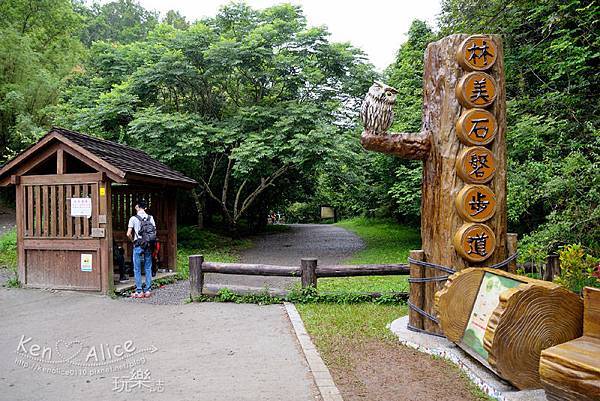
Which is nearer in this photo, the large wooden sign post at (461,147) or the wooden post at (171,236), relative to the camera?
the large wooden sign post at (461,147)

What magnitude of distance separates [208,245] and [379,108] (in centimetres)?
1324

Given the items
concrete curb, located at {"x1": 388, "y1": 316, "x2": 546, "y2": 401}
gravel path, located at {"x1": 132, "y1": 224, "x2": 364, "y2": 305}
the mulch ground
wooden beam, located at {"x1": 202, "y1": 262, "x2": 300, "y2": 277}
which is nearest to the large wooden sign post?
concrete curb, located at {"x1": 388, "y1": 316, "x2": 546, "y2": 401}

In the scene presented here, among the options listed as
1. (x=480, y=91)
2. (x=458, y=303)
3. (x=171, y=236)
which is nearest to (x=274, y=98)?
(x=171, y=236)

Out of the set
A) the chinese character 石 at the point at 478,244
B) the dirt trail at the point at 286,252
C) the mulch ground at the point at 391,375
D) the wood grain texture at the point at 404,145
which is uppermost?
the wood grain texture at the point at 404,145

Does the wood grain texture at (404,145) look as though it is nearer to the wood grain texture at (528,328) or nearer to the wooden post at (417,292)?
the wooden post at (417,292)

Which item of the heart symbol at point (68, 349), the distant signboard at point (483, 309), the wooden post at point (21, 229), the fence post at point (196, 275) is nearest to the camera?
the distant signboard at point (483, 309)

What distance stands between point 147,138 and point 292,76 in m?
5.31

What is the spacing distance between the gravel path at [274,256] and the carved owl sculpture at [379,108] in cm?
414

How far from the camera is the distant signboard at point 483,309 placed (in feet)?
15.3

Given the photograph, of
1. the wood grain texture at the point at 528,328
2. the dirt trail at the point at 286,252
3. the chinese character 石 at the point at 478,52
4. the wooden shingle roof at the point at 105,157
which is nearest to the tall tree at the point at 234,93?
the dirt trail at the point at 286,252

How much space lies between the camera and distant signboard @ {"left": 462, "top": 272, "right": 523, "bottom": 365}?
4.68m

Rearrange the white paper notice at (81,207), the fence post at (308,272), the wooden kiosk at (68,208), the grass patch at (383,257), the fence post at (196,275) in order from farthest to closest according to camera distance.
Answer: the grass patch at (383,257)
the white paper notice at (81,207)
the wooden kiosk at (68,208)
the fence post at (196,275)
the fence post at (308,272)

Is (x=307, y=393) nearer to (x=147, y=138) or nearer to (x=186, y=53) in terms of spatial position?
(x=147, y=138)

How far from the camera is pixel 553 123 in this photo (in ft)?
29.5
